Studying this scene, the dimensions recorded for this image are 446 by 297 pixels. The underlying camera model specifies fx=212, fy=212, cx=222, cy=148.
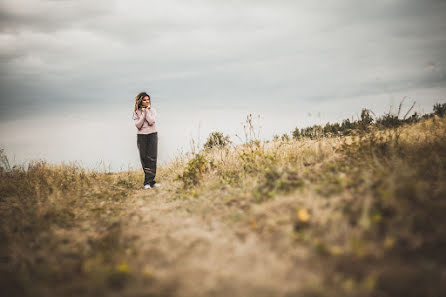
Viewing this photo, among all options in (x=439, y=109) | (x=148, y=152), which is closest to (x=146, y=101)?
(x=148, y=152)

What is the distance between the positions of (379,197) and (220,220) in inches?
72.5

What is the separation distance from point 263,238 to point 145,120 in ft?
14.6

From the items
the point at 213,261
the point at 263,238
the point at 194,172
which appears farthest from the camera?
the point at 194,172

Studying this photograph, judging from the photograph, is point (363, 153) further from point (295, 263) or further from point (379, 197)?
point (295, 263)

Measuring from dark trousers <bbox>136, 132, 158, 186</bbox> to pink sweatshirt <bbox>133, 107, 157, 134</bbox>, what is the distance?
5.7 inches

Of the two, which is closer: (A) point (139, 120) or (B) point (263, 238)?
(B) point (263, 238)

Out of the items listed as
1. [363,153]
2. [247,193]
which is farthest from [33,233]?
[363,153]

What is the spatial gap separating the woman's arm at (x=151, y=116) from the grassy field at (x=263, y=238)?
7.75 ft

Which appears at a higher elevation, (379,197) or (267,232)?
(379,197)

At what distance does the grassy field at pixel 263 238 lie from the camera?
163cm

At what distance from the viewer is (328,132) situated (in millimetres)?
6035

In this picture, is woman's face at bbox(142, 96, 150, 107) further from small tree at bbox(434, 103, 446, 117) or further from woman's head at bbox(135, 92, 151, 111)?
small tree at bbox(434, 103, 446, 117)

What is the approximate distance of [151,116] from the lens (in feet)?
18.1

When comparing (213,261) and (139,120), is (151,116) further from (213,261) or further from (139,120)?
(213,261)
